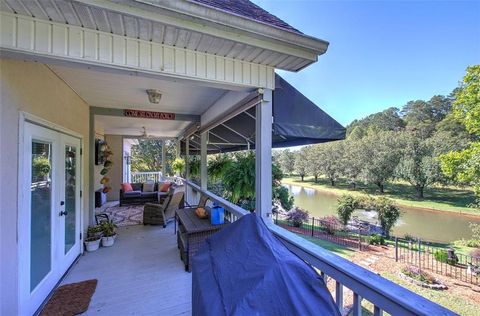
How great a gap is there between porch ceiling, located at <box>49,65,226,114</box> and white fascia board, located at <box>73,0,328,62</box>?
32.3 inches

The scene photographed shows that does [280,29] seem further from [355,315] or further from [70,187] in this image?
[70,187]

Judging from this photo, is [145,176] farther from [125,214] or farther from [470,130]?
[470,130]

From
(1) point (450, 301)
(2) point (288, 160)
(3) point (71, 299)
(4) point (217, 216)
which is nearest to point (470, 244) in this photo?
(1) point (450, 301)

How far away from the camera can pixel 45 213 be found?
255cm

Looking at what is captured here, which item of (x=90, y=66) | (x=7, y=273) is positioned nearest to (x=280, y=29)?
(x=90, y=66)

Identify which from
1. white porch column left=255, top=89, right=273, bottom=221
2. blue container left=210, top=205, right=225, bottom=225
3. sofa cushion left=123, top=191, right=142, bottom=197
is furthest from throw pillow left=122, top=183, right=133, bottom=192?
white porch column left=255, top=89, right=273, bottom=221

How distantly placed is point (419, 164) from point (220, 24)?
2623cm

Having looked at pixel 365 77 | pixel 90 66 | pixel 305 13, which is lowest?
pixel 90 66

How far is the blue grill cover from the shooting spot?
0.96 m

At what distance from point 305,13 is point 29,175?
20.7 ft

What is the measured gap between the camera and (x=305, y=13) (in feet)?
18.1

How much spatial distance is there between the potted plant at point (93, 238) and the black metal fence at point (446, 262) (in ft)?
30.1

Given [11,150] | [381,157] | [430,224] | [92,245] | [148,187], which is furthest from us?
[381,157]

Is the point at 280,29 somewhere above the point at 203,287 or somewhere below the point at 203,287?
above
